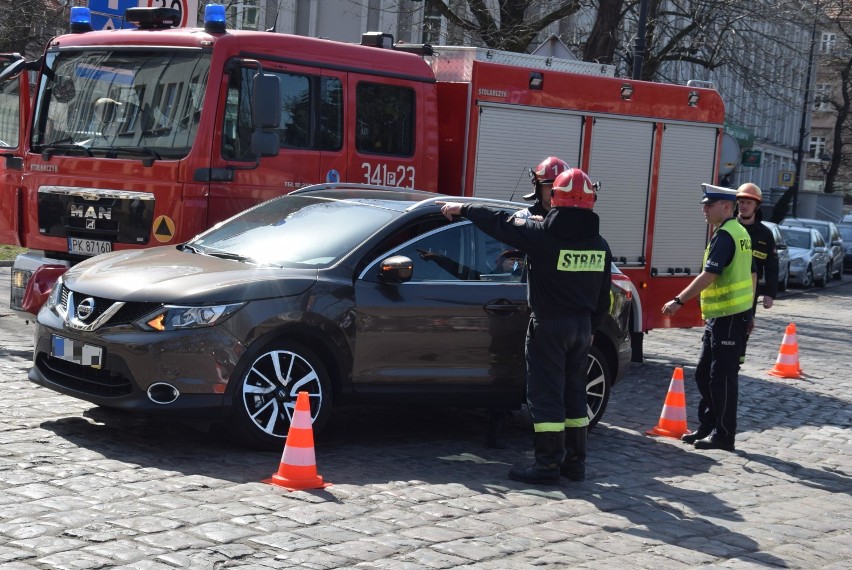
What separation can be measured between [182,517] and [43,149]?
5.64 meters

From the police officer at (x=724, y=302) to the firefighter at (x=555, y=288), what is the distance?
172 cm

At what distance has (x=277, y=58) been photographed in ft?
33.6

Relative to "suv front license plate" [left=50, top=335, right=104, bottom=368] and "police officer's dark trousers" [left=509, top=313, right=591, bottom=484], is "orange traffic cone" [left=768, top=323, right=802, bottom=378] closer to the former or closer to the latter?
"police officer's dark trousers" [left=509, top=313, right=591, bottom=484]

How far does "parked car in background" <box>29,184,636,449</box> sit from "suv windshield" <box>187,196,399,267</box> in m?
0.02

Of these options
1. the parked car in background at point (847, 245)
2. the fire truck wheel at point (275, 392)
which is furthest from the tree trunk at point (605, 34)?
the parked car in background at point (847, 245)

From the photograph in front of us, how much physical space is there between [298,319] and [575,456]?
5.94ft

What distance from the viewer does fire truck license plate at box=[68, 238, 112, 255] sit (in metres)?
10.2

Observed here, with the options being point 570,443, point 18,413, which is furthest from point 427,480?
point 18,413

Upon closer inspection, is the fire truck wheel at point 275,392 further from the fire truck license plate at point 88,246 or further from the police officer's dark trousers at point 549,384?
the fire truck license plate at point 88,246

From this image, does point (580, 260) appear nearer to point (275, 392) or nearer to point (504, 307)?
point (504, 307)

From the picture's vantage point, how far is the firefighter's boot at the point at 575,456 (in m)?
7.54

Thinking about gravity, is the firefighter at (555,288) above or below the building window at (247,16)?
below

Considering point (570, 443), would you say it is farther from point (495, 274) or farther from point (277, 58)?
point (277, 58)

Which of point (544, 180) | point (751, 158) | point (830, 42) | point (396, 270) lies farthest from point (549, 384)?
point (830, 42)
